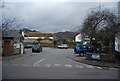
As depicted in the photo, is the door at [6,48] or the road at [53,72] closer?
the road at [53,72]

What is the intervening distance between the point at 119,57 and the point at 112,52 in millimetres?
1666

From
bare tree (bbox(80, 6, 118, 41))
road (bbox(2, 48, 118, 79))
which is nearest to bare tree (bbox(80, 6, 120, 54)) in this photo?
bare tree (bbox(80, 6, 118, 41))

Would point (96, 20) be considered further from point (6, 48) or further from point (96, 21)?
point (6, 48)

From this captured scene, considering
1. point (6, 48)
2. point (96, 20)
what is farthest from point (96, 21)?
point (6, 48)

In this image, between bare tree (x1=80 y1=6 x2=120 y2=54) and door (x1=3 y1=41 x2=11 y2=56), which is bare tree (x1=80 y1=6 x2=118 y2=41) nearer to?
bare tree (x1=80 y1=6 x2=120 y2=54)

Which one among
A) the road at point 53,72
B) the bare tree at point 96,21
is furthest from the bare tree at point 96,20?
the road at point 53,72

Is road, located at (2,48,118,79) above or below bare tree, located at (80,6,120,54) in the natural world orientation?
below

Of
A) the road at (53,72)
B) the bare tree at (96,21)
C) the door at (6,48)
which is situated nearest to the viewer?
the road at (53,72)

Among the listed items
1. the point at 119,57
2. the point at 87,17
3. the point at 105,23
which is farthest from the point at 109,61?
the point at 87,17

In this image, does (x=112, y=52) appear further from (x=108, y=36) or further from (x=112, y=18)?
(x=112, y=18)

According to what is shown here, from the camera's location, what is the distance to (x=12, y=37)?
3306cm

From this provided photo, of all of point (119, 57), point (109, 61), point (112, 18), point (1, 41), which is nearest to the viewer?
point (109, 61)

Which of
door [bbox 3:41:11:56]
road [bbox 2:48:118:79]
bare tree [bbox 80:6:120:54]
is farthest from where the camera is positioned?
door [bbox 3:41:11:56]

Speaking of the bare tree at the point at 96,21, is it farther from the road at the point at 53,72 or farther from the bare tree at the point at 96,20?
the road at the point at 53,72
